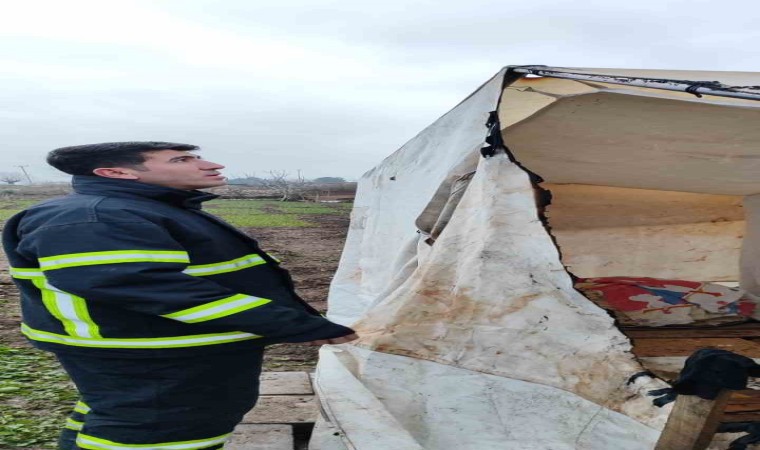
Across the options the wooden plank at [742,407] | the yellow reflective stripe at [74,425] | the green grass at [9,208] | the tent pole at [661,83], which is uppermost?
the tent pole at [661,83]

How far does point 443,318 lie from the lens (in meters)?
2.59

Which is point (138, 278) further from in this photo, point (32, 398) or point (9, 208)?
point (9, 208)

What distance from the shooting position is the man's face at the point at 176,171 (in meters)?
1.90

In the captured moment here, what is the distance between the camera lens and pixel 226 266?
6.26 feet

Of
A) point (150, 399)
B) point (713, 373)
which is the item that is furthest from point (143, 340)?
point (713, 373)

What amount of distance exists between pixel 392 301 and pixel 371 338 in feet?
0.58

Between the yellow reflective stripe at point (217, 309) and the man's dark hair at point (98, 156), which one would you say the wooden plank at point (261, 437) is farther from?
the man's dark hair at point (98, 156)

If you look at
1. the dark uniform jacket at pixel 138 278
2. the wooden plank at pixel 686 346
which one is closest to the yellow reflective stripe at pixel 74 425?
the dark uniform jacket at pixel 138 278

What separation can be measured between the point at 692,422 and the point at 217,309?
4.76 ft

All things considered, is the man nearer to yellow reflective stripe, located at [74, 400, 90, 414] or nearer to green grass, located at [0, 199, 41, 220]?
yellow reflective stripe, located at [74, 400, 90, 414]

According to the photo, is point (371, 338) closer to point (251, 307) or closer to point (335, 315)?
point (251, 307)

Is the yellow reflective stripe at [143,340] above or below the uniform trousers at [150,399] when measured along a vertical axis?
above

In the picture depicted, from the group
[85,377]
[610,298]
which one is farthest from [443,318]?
[610,298]

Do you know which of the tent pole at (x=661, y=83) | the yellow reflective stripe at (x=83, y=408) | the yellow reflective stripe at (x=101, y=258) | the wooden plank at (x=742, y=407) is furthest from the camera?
the wooden plank at (x=742, y=407)
